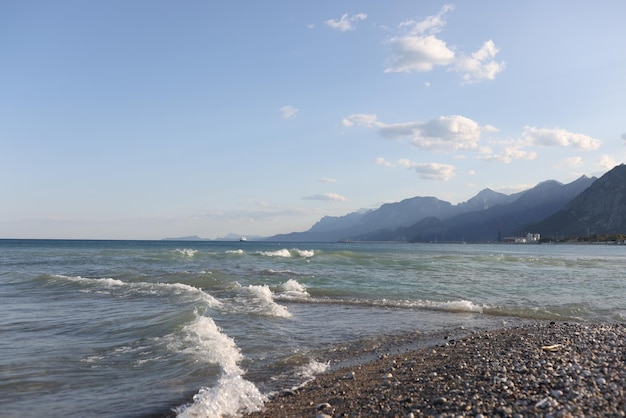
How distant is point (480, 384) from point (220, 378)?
487cm

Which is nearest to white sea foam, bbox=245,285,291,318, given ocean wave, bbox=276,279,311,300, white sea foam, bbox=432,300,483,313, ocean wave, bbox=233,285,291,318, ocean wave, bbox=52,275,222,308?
ocean wave, bbox=233,285,291,318

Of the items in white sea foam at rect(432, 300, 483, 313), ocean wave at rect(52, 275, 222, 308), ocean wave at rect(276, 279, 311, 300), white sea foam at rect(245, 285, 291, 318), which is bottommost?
white sea foam at rect(432, 300, 483, 313)

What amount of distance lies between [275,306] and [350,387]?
9.46m

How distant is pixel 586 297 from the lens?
2145 cm

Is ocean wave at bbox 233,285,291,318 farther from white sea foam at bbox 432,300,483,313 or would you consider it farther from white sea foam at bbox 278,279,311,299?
white sea foam at bbox 432,300,483,313

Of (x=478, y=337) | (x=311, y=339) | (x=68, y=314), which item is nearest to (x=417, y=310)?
(x=478, y=337)

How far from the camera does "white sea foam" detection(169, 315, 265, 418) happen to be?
7.53 m

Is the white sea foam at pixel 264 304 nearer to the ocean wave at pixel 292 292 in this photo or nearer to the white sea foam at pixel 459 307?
the ocean wave at pixel 292 292

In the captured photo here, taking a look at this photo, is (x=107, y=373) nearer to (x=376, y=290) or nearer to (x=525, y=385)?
(x=525, y=385)

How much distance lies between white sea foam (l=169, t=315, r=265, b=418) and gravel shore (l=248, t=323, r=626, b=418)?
0.52 meters

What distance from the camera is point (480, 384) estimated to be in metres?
7.33

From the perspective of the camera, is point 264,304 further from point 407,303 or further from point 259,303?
point 407,303

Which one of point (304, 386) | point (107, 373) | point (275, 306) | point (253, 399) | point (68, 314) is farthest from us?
point (275, 306)

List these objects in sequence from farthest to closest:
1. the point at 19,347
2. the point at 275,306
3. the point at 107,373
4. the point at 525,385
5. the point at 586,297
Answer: the point at 586,297 < the point at 275,306 < the point at 19,347 < the point at 107,373 < the point at 525,385
